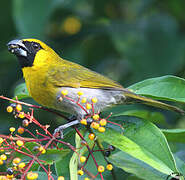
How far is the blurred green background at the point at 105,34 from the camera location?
4.39 meters

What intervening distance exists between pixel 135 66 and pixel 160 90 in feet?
6.71

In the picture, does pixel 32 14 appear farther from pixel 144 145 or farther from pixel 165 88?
pixel 144 145

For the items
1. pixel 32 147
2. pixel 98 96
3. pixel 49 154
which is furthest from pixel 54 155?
pixel 98 96

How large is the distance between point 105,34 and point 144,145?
3.43 meters

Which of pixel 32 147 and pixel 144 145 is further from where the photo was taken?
pixel 32 147

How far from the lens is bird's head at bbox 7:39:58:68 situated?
119 inches

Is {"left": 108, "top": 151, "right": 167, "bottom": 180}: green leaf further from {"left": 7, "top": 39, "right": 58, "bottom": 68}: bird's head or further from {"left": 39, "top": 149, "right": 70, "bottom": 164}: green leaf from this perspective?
{"left": 7, "top": 39, "right": 58, "bottom": 68}: bird's head

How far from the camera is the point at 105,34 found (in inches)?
211

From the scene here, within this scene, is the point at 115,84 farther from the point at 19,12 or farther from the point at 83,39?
the point at 83,39

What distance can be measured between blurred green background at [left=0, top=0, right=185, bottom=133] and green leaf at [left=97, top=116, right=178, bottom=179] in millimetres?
2247

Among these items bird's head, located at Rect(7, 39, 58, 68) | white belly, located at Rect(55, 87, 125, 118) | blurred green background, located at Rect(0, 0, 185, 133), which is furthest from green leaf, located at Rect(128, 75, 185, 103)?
blurred green background, located at Rect(0, 0, 185, 133)

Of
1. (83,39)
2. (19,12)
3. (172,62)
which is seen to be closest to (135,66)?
(172,62)

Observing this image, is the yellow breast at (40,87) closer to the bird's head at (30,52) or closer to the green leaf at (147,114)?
the bird's head at (30,52)

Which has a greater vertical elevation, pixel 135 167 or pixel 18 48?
pixel 18 48
